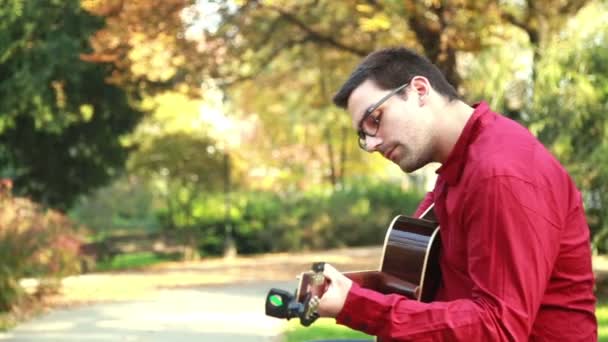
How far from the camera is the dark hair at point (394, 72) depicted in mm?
2352

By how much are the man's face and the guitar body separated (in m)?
0.35

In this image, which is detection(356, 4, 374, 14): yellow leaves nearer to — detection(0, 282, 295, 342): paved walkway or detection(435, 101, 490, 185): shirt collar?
detection(0, 282, 295, 342): paved walkway

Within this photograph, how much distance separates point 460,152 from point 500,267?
360 millimetres

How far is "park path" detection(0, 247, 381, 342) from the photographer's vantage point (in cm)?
1052

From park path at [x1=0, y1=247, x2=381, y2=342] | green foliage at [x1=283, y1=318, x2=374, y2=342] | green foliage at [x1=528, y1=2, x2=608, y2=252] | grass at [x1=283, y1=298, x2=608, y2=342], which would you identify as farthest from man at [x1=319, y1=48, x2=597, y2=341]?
green foliage at [x1=528, y1=2, x2=608, y2=252]

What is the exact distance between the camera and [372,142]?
2.41 meters

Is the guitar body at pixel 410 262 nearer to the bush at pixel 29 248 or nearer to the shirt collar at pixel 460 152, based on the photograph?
the shirt collar at pixel 460 152

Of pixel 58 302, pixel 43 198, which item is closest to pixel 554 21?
pixel 58 302

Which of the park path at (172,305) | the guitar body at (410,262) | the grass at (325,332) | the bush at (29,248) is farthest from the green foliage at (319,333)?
the guitar body at (410,262)

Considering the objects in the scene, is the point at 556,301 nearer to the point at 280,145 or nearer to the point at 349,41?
the point at 349,41

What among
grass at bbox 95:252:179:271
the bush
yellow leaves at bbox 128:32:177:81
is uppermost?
yellow leaves at bbox 128:32:177:81

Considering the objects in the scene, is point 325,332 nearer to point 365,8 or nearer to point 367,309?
point 365,8

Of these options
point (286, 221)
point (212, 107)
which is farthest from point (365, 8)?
point (212, 107)

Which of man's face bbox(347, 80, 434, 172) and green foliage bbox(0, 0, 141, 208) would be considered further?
green foliage bbox(0, 0, 141, 208)
